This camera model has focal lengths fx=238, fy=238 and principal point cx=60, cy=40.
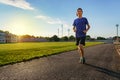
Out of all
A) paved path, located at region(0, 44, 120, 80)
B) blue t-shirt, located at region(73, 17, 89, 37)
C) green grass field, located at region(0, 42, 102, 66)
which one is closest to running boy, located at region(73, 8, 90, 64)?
blue t-shirt, located at region(73, 17, 89, 37)

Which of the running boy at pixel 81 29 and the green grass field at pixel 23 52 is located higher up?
the running boy at pixel 81 29

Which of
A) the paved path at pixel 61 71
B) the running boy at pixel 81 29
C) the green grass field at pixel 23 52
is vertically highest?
the running boy at pixel 81 29

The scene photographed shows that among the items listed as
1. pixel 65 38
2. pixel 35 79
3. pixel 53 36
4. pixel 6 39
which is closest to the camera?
pixel 35 79

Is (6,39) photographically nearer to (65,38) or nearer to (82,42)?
(65,38)

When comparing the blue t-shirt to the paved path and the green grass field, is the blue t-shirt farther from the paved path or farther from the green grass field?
the green grass field

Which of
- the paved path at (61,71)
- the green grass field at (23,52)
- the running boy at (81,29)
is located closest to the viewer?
the paved path at (61,71)

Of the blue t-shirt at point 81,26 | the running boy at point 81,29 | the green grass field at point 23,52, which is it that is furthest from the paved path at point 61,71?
the green grass field at point 23,52

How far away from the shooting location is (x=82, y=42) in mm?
9242

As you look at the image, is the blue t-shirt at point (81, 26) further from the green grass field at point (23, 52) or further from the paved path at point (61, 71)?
the green grass field at point (23, 52)

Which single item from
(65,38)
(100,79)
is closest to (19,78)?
(100,79)

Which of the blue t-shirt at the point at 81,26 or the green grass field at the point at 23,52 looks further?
the green grass field at the point at 23,52

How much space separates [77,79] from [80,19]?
392cm

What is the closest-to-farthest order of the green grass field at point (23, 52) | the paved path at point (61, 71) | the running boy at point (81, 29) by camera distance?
the paved path at point (61, 71) < the running boy at point (81, 29) < the green grass field at point (23, 52)

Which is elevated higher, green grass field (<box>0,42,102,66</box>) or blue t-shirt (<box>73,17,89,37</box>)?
blue t-shirt (<box>73,17,89,37</box>)
